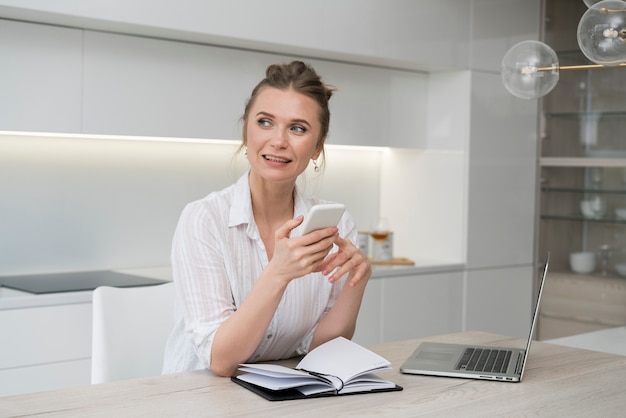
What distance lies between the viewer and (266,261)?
6.84ft

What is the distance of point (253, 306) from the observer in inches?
71.3

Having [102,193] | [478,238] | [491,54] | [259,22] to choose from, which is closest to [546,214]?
[478,238]

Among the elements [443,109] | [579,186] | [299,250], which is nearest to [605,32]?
[299,250]

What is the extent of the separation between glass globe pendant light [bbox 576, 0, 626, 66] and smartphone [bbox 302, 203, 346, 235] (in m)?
0.69

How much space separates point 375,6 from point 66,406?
107 inches

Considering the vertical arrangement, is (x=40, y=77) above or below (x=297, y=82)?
above

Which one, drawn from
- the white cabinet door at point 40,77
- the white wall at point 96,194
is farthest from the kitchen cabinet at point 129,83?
the white wall at point 96,194

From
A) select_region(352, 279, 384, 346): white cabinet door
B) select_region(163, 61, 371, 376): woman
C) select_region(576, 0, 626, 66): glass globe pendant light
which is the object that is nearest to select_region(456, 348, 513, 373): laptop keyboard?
select_region(163, 61, 371, 376): woman

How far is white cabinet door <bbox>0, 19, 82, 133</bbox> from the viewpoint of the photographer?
300cm

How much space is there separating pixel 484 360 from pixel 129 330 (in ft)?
2.88

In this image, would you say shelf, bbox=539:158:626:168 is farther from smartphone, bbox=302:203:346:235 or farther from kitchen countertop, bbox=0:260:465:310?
smartphone, bbox=302:203:346:235

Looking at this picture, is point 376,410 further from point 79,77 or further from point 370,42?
point 370,42

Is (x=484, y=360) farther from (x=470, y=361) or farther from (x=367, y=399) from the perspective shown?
(x=367, y=399)

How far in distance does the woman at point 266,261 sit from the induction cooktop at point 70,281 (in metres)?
1.09
